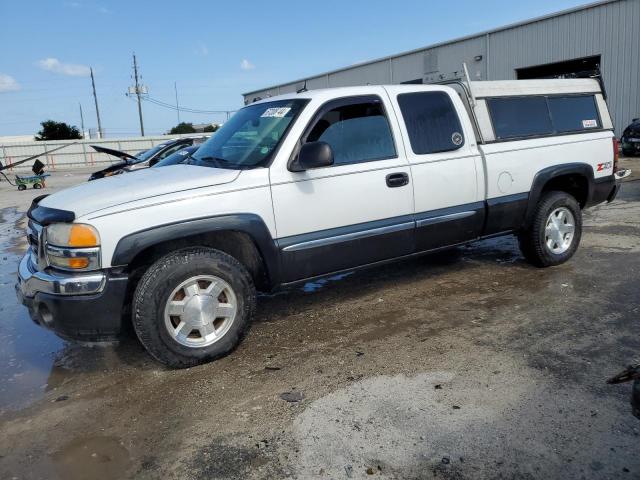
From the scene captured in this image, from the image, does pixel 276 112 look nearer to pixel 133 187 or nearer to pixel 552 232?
pixel 133 187

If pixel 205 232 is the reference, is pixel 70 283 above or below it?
below

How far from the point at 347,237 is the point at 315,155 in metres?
0.76

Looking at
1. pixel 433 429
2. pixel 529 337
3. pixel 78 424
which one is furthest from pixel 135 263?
pixel 529 337

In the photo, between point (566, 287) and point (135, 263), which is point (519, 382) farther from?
point (135, 263)

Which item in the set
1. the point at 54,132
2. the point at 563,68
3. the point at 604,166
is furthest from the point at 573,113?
the point at 54,132

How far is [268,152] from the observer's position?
4.09m

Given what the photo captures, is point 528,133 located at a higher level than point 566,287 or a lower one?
→ higher

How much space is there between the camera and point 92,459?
9.42 ft

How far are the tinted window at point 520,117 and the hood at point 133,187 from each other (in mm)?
2804

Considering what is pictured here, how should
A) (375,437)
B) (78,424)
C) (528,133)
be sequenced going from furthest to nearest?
(528,133) → (78,424) → (375,437)

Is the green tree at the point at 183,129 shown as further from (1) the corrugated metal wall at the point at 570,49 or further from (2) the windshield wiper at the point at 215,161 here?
(2) the windshield wiper at the point at 215,161

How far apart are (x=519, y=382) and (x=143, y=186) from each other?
2.82 meters

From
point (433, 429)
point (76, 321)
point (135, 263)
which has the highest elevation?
point (135, 263)

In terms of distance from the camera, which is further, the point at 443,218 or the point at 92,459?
the point at 443,218
